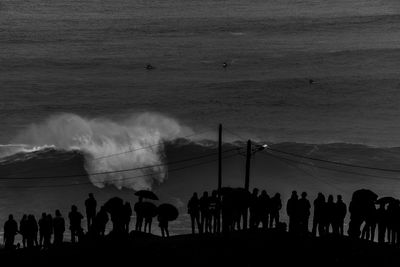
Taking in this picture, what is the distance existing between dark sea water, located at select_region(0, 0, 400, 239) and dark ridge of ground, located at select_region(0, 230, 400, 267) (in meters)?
13.5

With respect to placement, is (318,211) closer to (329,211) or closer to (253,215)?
(329,211)

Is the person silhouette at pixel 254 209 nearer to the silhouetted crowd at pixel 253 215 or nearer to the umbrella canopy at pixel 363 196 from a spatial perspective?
the silhouetted crowd at pixel 253 215

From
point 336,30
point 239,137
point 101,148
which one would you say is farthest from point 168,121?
point 336,30

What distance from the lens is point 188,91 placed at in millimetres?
76688

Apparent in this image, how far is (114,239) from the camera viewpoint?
25.5 m

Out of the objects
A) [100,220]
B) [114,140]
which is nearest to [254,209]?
[100,220]

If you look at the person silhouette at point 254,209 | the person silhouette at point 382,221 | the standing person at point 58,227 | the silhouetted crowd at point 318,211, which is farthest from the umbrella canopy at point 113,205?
the person silhouette at point 382,221

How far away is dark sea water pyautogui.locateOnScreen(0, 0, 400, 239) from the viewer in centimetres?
5119

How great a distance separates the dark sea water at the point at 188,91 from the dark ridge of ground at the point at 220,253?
13.5 metres

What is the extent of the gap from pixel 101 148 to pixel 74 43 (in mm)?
40260

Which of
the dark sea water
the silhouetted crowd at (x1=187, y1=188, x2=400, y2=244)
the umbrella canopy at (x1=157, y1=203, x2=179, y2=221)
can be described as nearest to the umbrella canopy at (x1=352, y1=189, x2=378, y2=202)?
the silhouetted crowd at (x1=187, y1=188, x2=400, y2=244)

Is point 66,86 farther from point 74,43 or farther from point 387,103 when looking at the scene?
point 387,103

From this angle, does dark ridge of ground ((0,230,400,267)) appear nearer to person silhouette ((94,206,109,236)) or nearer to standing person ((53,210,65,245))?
person silhouette ((94,206,109,236))

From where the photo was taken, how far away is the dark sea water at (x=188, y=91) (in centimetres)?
5119
